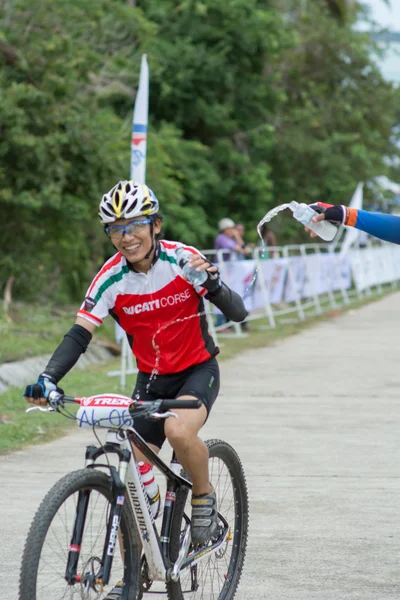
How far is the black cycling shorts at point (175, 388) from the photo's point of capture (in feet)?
16.3

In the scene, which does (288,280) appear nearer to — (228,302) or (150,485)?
(228,302)

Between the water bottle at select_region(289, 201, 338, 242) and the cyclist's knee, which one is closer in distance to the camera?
the cyclist's knee

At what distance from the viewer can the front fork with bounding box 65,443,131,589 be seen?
13.6ft

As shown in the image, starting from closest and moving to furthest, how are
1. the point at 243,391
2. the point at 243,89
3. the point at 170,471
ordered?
the point at 170,471 < the point at 243,391 < the point at 243,89

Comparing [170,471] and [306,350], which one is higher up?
[170,471]

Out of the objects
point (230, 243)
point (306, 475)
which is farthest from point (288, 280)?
point (306, 475)

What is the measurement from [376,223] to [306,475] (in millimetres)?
3347

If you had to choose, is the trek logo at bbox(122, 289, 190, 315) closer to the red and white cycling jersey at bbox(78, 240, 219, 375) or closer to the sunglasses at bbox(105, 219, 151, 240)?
the red and white cycling jersey at bbox(78, 240, 219, 375)

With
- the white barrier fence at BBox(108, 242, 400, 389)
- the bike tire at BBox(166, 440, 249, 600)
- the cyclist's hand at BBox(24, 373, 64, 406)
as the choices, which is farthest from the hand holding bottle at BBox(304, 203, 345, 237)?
the white barrier fence at BBox(108, 242, 400, 389)

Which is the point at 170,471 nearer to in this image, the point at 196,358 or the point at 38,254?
the point at 196,358

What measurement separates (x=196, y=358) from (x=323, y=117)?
29.6 m

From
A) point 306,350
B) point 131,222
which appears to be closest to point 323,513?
point 131,222

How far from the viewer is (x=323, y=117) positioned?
33938mm

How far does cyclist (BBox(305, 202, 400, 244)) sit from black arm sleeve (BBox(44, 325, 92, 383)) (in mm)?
1165
